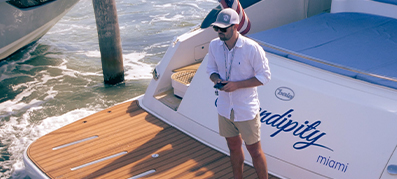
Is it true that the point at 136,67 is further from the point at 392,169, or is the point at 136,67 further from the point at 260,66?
the point at 392,169

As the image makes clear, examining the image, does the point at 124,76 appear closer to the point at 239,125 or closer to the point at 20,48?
the point at 20,48

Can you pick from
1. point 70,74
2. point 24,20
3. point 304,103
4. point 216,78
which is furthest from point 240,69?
point 24,20

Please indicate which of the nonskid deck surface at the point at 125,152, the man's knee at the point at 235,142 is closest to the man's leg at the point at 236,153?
the man's knee at the point at 235,142

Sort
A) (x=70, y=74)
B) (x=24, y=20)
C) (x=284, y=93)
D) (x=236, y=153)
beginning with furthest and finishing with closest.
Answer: (x=24, y=20), (x=70, y=74), (x=284, y=93), (x=236, y=153)

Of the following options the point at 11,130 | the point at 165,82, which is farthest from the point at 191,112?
the point at 11,130

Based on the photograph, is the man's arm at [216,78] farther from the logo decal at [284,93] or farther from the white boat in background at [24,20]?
the white boat in background at [24,20]

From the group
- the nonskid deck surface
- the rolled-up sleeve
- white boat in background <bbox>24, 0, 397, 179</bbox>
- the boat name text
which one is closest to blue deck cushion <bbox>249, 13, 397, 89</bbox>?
white boat in background <bbox>24, 0, 397, 179</bbox>

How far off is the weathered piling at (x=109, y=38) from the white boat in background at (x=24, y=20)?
2045 millimetres

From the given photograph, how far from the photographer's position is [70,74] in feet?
23.8

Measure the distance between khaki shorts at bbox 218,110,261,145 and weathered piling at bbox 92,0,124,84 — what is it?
395 centimetres

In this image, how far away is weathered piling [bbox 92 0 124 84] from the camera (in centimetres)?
584

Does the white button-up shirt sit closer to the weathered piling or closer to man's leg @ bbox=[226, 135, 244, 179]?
man's leg @ bbox=[226, 135, 244, 179]

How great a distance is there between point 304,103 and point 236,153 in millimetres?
649

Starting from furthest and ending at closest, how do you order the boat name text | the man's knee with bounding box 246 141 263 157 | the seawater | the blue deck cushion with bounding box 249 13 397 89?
the seawater → the blue deck cushion with bounding box 249 13 397 89 → the boat name text → the man's knee with bounding box 246 141 263 157
